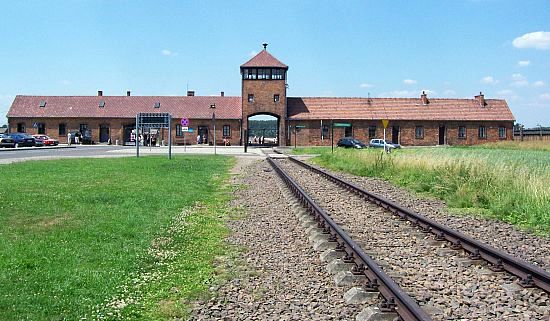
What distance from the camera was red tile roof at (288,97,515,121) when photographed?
244 feet

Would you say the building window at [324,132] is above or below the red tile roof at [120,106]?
below

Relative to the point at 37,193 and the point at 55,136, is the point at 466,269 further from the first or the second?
the point at 55,136

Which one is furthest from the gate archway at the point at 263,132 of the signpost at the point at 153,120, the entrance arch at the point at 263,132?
the signpost at the point at 153,120

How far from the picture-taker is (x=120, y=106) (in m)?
78.3

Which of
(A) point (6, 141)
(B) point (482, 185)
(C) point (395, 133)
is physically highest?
(C) point (395, 133)

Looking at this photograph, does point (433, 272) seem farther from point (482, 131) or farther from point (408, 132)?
point (482, 131)

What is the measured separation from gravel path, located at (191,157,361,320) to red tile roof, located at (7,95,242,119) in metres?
64.9

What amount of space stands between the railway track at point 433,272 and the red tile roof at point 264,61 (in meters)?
60.2

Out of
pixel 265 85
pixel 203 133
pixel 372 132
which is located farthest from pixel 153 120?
pixel 372 132

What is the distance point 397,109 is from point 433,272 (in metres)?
70.7

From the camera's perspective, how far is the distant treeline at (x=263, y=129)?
8320 centimetres

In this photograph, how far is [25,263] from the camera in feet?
24.0

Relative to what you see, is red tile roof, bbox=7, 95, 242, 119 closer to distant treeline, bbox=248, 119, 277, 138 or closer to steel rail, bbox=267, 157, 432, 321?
distant treeline, bbox=248, 119, 277, 138

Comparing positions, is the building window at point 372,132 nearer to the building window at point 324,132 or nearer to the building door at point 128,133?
the building window at point 324,132
